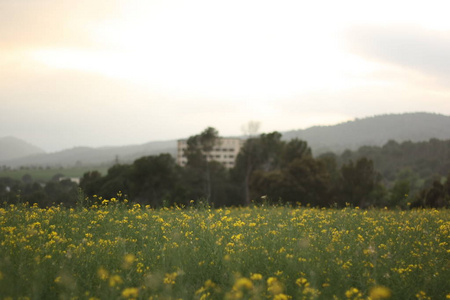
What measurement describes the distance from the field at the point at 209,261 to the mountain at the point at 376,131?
15170cm

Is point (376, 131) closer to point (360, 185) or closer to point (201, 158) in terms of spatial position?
point (201, 158)

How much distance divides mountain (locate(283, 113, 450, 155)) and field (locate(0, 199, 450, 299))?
498ft

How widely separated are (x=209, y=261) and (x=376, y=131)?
193 meters

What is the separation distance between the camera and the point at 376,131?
184500 millimetres

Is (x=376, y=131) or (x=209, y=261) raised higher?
(x=376, y=131)

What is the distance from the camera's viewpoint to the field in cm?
453

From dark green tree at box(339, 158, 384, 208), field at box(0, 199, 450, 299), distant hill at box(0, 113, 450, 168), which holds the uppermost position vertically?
distant hill at box(0, 113, 450, 168)

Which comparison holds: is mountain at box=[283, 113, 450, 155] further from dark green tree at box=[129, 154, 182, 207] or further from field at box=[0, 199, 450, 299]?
field at box=[0, 199, 450, 299]

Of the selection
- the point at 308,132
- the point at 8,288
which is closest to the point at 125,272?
the point at 8,288

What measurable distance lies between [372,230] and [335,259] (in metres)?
2.58

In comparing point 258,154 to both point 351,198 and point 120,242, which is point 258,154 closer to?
A: point 351,198

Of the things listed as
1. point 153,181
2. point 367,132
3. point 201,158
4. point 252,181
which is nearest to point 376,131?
point 367,132

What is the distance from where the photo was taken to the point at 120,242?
6.14 metres

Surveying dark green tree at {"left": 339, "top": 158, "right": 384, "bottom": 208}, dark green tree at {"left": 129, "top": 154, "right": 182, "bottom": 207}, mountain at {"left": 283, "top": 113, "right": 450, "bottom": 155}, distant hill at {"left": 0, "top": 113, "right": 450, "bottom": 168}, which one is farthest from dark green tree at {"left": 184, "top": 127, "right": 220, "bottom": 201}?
mountain at {"left": 283, "top": 113, "right": 450, "bottom": 155}
